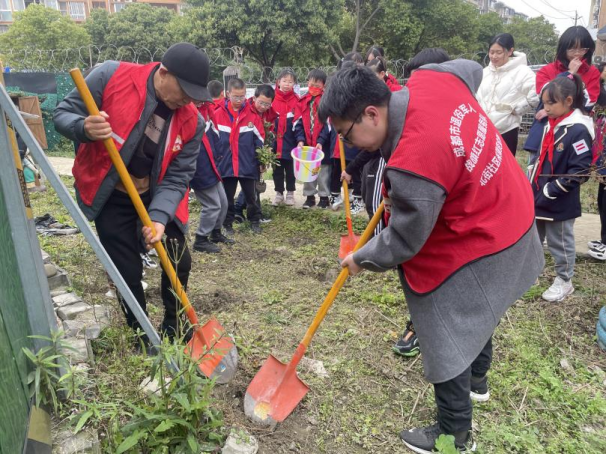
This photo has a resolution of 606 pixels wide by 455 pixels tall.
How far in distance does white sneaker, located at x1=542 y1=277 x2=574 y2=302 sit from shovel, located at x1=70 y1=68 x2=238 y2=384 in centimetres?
254

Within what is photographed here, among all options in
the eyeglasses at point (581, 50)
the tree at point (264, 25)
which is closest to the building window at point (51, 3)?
the tree at point (264, 25)

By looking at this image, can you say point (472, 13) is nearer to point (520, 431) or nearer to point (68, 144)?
point (68, 144)

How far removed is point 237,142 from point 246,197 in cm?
70

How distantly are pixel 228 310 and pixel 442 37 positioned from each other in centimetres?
3336

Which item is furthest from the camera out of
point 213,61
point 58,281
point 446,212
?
point 213,61

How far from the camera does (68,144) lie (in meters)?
13.0

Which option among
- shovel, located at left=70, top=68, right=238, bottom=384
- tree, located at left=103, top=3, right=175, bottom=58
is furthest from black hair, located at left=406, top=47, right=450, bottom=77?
tree, located at left=103, top=3, right=175, bottom=58

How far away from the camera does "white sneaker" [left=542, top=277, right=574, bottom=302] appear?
11.9 feet

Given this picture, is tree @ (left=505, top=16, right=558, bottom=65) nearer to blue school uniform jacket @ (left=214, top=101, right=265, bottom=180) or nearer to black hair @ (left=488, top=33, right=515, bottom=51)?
black hair @ (left=488, top=33, right=515, bottom=51)

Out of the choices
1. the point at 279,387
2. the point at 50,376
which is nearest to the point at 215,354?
the point at 279,387

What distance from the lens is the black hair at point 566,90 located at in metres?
3.48

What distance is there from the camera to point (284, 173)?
6777 mm

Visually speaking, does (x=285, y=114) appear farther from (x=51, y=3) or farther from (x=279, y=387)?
(x=51, y=3)

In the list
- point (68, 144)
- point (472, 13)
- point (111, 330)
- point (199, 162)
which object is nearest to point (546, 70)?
point (199, 162)
